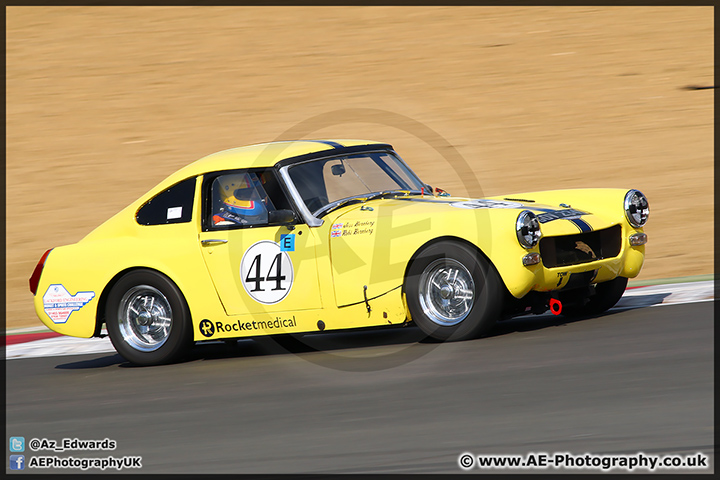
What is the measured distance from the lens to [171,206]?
7523 millimetres

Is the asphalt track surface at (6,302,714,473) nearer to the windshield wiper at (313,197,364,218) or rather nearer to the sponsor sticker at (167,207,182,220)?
the windshield wiper at (313,197,364,218)

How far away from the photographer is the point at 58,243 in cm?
1330

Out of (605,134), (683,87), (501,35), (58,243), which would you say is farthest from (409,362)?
(501,35)

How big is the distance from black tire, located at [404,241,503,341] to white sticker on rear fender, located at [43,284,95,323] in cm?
285

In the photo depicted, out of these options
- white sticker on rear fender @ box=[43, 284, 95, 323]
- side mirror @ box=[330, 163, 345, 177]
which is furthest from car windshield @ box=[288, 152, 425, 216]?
white sticker on rear fender @ box=[43, 284, 95, 323]

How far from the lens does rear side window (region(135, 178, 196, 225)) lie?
24.5 feet

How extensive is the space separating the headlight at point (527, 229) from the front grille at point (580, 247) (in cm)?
19

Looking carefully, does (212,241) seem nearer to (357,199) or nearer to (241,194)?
(241,194)

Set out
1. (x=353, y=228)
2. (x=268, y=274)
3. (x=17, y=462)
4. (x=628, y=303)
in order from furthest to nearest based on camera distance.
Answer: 1. (x=628, y=303)
2. (x=268, y=274)
3. (x=353, y=228)
4. (x=17, y=462)

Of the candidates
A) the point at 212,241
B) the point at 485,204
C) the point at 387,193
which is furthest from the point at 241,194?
the point at 485,204

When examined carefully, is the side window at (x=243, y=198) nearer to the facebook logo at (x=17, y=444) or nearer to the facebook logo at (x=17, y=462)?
the facebook logo at (x=17, y=444)

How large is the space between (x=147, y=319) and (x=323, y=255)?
1.67 m

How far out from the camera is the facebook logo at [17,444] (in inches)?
209

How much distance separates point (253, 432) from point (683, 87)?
1329 cm
